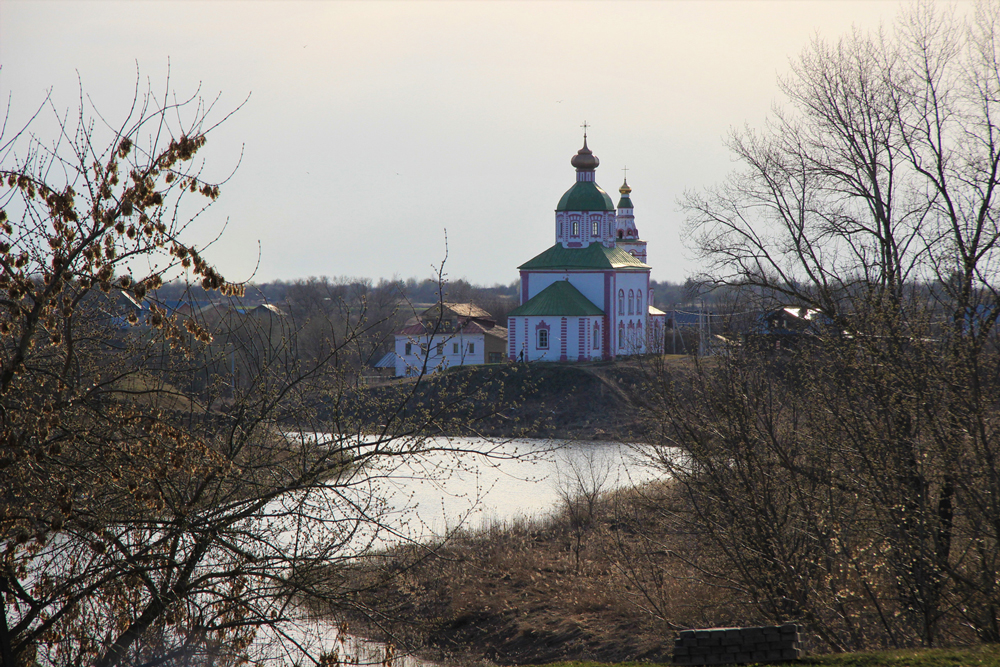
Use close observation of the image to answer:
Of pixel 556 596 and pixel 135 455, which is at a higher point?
pixel 135 455

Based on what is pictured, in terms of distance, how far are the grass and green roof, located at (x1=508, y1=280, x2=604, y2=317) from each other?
42.5 meters

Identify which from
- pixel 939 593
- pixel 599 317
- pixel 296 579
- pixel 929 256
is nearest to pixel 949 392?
pixel 939 593

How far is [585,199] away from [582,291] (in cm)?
636

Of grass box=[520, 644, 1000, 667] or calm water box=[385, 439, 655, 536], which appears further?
calm water box=[385, 439, 655, 536]

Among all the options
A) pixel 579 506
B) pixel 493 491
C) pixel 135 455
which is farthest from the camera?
pixel 493 491

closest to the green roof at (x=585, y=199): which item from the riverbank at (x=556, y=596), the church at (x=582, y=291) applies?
the church at (x=582, y=291)

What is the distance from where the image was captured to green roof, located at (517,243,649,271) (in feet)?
174

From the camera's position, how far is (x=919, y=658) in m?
7.36

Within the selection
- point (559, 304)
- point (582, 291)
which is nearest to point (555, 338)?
point (559, 304)

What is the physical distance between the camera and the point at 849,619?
962 cm

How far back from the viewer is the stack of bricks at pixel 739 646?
7.84m

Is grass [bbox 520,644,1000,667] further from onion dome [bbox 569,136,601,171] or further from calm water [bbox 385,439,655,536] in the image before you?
onion dome [bbox 569,136,601,171]

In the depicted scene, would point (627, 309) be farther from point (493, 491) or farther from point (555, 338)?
point (493, 491)

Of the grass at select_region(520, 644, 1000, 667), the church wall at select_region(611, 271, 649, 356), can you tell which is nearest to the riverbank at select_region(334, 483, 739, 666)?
the grass at select_region(520, 644, 1000, 667)
